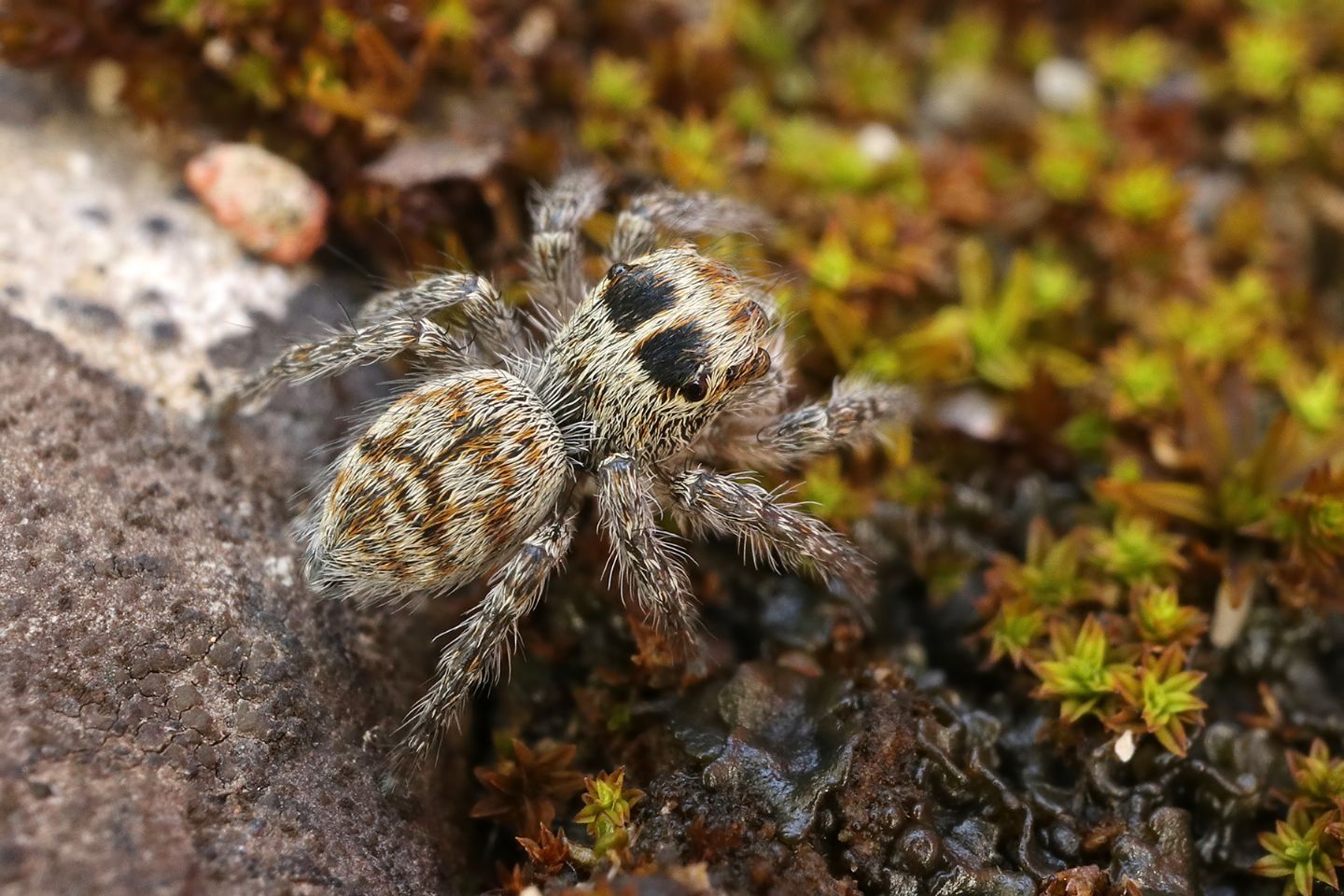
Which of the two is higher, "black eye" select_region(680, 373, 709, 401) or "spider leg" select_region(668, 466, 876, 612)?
"black eye" select_region(680, 373, 709, 401)

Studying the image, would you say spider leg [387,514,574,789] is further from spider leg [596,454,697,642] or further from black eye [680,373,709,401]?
black eye [680,373,709,401]

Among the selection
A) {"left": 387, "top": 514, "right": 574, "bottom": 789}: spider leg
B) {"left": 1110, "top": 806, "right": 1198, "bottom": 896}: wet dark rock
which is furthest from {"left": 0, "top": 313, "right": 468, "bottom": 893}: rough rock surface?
{"left": 1110, "top": 806, "right": 1198, "bottom": 896}: wet dark rock

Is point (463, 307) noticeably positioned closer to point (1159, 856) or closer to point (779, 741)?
point (779, 741)

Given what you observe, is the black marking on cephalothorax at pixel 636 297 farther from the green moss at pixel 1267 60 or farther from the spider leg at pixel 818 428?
the green moss at pixel 1267 60

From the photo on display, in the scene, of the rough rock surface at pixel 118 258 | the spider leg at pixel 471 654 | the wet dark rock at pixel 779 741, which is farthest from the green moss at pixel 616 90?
A: the wet dark rock at pixel 779 741

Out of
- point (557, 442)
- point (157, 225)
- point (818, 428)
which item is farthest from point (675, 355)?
point (157, 225)

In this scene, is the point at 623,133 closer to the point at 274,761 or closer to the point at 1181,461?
the point at 1181,461
